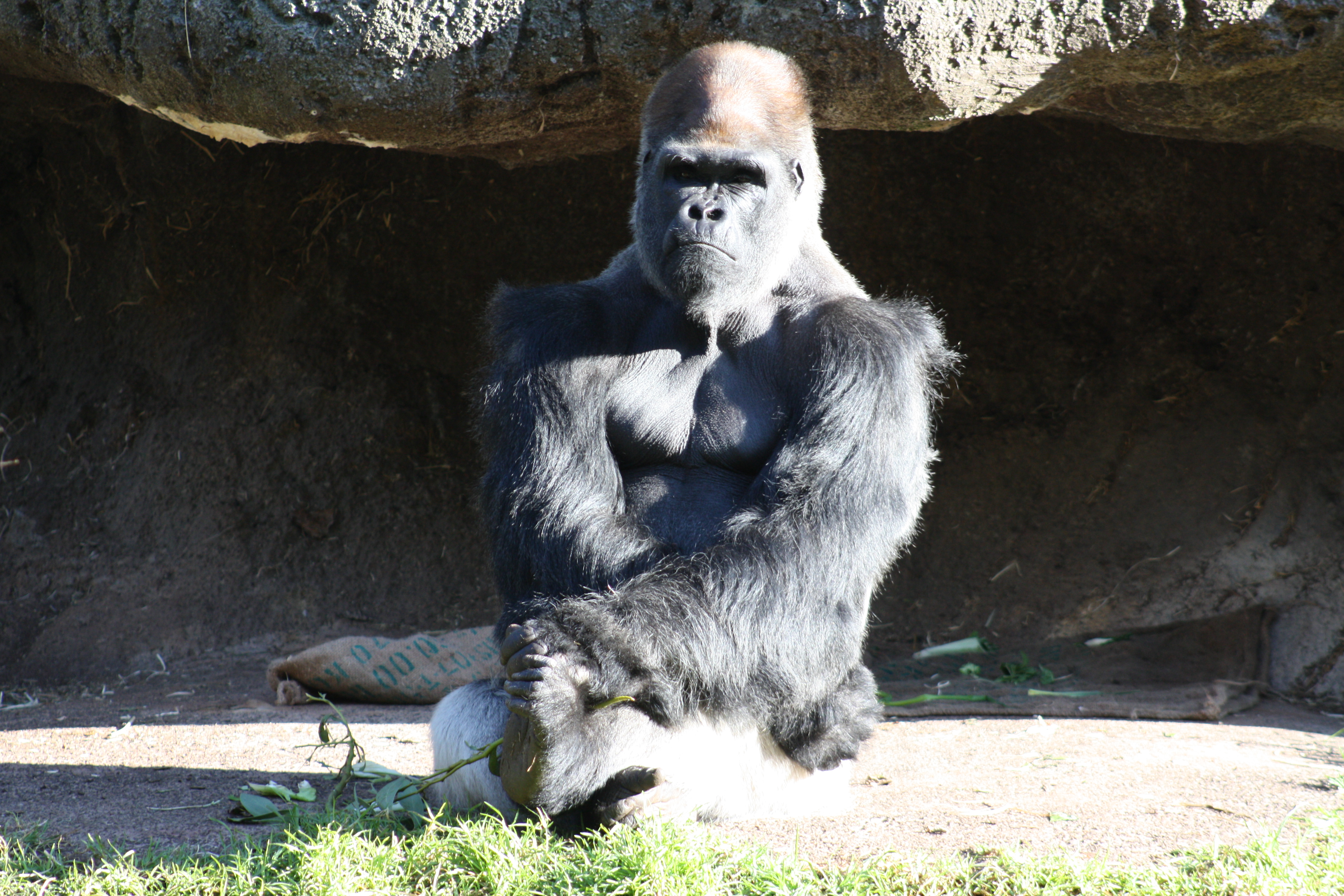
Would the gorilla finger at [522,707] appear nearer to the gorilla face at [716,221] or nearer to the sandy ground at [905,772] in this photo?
the sandy ground at [905,772]

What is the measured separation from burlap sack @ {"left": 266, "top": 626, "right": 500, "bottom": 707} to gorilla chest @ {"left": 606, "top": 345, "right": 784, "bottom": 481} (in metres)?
1.71

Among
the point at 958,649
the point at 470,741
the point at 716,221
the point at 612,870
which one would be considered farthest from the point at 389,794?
the point at 958,649

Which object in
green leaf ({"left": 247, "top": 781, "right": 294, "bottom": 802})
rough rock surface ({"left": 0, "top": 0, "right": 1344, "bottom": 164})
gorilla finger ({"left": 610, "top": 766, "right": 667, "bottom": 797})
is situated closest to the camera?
gorilla finger ({"left": 610, "top": 766, "right": 667, "bottom": 797})

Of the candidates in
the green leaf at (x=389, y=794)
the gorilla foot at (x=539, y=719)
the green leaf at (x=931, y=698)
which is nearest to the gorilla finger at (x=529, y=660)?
the gorilla foot at (x=539, y=719)

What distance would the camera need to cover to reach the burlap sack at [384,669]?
4.18 m

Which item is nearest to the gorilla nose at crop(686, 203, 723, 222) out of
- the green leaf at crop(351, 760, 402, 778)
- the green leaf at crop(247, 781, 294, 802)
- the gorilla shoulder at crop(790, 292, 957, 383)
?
the gorilla shoulder at crop(790, 292, 957, 383)

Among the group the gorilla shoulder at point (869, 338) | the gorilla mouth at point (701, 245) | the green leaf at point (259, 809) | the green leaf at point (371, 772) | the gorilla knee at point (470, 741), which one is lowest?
the green leaf at point (371, 772)

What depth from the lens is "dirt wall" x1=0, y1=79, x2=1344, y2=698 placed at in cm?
493

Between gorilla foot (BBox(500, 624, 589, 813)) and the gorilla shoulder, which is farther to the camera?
the gorilla shoulder

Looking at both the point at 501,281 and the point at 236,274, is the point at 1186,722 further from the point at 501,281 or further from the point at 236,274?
the point at 236,274

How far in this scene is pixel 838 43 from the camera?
3188mm

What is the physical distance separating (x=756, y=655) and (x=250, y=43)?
2364mm

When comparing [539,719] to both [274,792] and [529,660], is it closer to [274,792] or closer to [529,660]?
[529,660]

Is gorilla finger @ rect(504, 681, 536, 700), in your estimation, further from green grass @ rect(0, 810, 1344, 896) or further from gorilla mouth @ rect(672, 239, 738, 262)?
gorilla mouth @ rect(672, 239, 738, 262)
